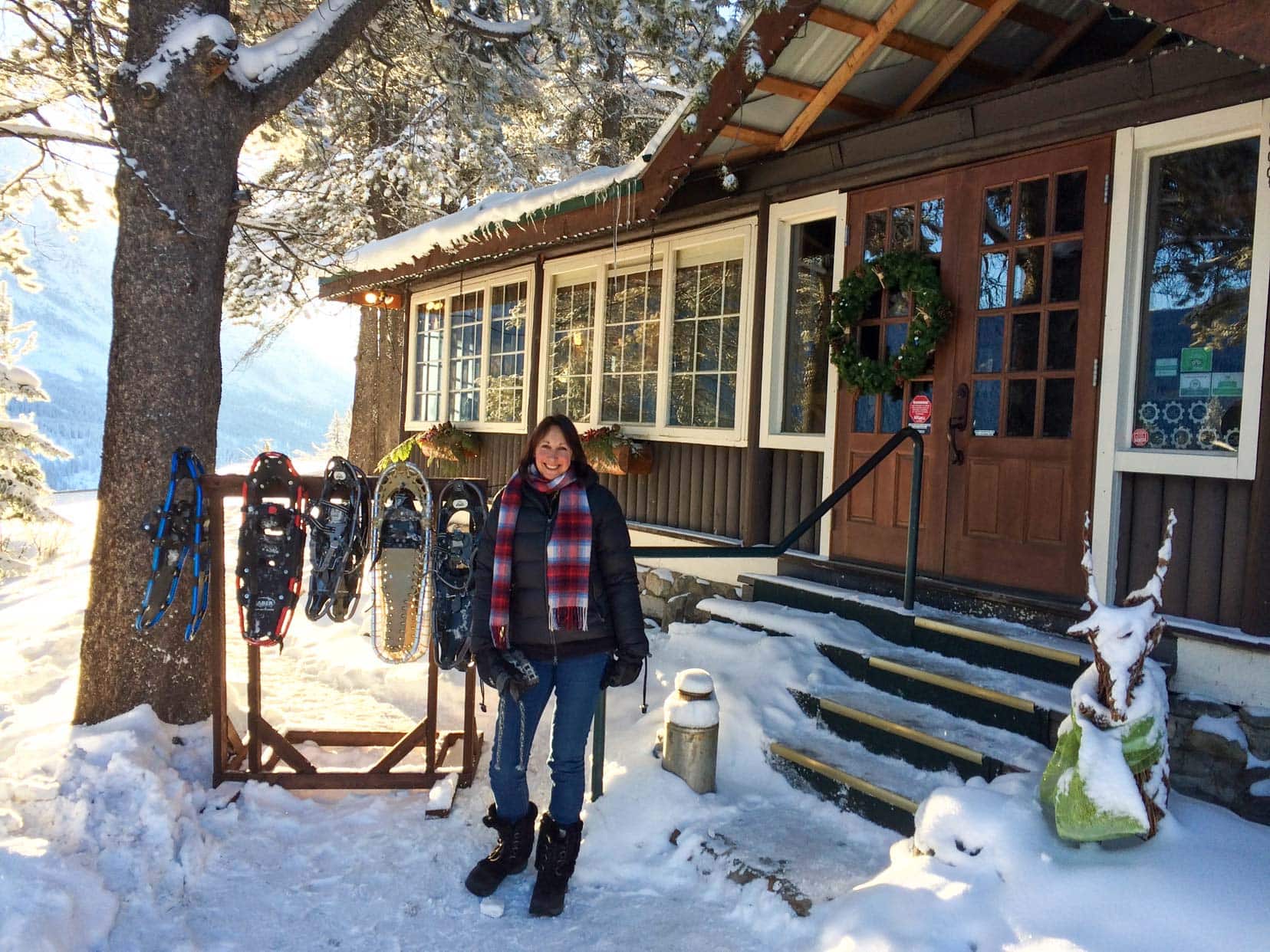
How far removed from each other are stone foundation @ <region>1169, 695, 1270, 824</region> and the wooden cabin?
12cm

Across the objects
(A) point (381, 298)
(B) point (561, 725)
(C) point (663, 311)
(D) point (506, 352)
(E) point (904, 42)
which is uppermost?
(E) point (904, 42)

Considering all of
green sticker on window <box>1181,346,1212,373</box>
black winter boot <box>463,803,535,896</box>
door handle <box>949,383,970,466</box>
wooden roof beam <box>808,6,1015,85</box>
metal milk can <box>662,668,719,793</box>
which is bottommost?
black winter boot <box>463,803,535,896</box>

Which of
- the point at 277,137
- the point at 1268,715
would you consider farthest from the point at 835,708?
the point at 277,137

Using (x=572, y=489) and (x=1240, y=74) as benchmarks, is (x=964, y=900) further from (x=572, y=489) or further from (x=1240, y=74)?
(x=1240, y=74)

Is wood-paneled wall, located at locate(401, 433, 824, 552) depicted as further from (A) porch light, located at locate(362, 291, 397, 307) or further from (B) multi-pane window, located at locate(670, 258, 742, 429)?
(A) porch light, located at locate(362, 291, 397, 307)

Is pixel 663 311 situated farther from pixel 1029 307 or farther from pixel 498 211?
pixel 1029 307

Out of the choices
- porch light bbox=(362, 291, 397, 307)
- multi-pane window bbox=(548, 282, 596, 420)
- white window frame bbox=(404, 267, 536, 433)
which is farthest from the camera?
porch light bbox=(362, 291, 397, 307)

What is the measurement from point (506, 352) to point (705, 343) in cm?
284

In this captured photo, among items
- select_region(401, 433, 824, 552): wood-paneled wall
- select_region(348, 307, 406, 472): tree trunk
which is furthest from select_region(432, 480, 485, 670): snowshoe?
select_region(348, 307, 406, 472): tree trunk

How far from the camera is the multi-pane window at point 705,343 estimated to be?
5844mm

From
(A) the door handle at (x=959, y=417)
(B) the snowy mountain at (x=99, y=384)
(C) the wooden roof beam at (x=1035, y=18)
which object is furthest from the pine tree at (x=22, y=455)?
(B) the snowy mountain at (x=99, y=384)

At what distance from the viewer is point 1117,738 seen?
8.21 feet

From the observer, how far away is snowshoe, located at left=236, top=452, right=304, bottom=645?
346 centimetres

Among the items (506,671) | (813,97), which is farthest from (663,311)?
(506,671)
